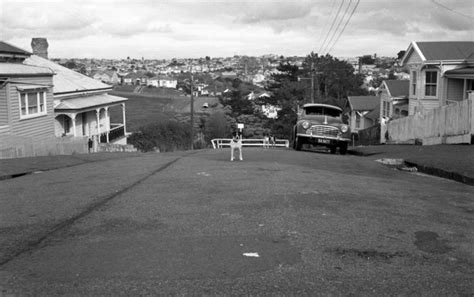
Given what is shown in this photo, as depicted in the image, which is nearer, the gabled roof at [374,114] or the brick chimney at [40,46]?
the brick chimney at [40,46]

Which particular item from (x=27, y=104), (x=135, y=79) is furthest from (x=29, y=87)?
(x=135, y=79)

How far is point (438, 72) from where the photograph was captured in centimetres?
3200

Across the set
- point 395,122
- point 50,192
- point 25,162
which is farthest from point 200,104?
point 50,192

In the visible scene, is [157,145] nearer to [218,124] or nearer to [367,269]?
[218,124]

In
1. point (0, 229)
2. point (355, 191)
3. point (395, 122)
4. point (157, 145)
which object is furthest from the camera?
point (157, 145)

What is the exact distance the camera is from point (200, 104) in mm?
94812

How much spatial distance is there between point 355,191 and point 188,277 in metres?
5.59

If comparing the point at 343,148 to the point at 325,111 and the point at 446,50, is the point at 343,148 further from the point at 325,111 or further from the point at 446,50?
the point at 446,50

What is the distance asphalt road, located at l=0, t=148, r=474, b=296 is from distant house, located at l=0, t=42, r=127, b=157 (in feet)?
41.5

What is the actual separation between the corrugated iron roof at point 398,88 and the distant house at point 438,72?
180 inches

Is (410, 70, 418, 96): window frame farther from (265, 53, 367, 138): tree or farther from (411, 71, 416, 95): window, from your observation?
(265, 53, 367, 138): tree

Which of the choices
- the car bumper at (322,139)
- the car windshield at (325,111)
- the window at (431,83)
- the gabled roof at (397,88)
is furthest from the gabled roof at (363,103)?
the car bumper at (322,139)

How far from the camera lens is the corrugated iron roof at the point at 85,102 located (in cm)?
3119

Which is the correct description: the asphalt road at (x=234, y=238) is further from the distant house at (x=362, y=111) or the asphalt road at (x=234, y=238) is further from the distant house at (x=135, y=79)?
the distant house at (x=135, y=79)
